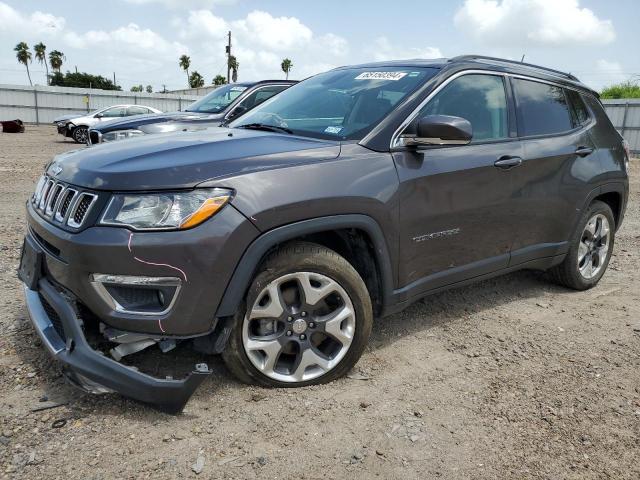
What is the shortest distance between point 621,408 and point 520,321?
119 centimetres

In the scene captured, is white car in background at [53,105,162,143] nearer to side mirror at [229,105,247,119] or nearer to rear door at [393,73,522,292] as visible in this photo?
side mirror at [229,105,247,119]

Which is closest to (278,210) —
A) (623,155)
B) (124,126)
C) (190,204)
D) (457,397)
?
(190,204)

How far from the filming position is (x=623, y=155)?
482 cm

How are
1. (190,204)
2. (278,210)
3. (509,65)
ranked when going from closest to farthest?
(190,204) < (278,210) < (509,65)

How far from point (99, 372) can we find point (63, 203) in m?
0.84

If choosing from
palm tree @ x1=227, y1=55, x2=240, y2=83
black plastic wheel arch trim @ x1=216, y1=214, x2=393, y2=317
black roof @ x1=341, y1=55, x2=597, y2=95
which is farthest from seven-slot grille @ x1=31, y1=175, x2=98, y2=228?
palm tree @ x1=227, y1=55, x2=240, y2=83

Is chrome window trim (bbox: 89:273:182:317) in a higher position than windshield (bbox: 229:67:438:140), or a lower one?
lower

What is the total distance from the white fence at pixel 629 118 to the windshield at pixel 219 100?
18.2m

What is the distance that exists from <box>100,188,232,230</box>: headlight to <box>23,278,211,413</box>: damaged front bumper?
487 millimetres

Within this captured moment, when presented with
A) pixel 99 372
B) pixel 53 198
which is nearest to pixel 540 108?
pixel 53 198

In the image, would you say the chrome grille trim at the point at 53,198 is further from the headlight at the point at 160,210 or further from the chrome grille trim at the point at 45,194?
the headlight at the point at 160,210

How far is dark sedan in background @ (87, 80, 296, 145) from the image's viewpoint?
26.1 ft

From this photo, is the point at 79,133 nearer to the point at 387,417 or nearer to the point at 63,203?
the point at 63,203

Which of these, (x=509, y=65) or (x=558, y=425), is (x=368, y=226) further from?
(x=509, y=65)
